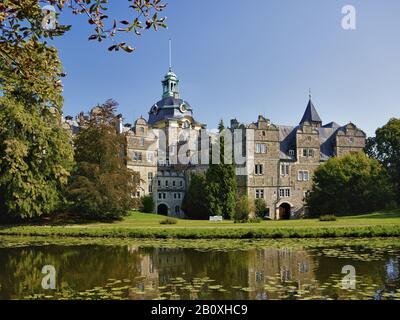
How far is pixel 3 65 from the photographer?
7480 mm

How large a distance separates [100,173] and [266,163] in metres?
19.6

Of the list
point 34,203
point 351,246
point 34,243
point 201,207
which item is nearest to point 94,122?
point 34,203

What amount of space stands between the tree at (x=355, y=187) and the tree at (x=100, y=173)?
18.7 meters

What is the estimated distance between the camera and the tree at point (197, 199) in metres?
44.3

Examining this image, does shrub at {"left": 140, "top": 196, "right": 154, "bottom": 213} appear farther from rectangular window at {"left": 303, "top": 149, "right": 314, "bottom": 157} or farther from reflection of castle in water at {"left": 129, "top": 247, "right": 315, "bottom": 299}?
reflection of castle in water at {"left": 129, "top": 247, "right": 315, "bottom": 299}

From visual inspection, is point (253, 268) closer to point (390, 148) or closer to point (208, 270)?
point (208, 270)

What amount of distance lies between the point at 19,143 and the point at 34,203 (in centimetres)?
489

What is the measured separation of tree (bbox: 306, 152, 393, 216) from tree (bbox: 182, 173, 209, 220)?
11.5 m

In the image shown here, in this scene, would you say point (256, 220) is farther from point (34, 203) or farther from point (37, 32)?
point (37, 32)

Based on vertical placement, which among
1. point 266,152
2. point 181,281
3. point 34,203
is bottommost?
point 181,281

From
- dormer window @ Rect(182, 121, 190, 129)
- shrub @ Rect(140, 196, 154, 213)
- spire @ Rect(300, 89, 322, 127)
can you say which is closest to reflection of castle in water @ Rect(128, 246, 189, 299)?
shrub @ Rect(140, 196, 154, 213)

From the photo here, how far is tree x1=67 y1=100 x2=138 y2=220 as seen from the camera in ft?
116

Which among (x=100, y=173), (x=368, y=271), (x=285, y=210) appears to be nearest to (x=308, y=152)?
(x=285, y=210)
